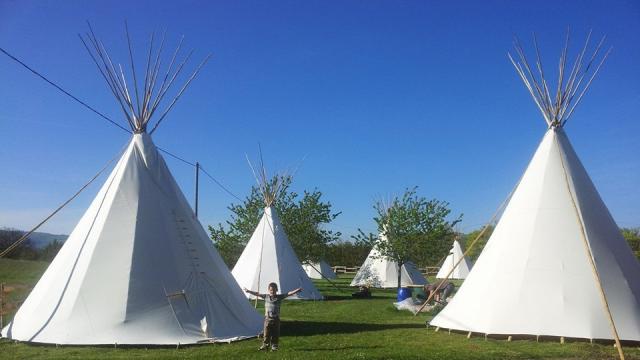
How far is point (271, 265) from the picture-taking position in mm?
18328

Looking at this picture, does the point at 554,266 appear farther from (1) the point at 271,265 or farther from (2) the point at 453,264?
(2) the point at 453,264

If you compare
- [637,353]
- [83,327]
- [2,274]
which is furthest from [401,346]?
[2,274]

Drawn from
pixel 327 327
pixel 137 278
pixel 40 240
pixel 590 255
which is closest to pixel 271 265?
pixel 327 327

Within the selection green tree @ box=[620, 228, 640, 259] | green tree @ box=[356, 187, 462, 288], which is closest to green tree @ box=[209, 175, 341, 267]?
green tree @ box=[356, 187, 462, 288]

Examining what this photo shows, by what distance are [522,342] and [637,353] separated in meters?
1.70

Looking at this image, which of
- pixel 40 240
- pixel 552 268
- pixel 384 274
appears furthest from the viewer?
pixel 40 240

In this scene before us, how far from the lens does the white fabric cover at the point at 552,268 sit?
9.20 meters

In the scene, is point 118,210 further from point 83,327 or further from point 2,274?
point 2,274

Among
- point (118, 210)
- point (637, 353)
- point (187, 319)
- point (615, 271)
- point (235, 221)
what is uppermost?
point (235, 221)

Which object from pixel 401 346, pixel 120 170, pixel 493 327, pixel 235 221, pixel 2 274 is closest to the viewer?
pixel 401 346

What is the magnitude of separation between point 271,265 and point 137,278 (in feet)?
30.9

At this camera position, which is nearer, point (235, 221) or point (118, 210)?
point (118, 210)

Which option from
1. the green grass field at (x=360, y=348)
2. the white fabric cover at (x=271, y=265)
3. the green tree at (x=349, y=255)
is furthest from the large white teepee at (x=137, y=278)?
the green tree at (x=349, y=255)

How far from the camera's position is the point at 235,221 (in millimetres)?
25234
